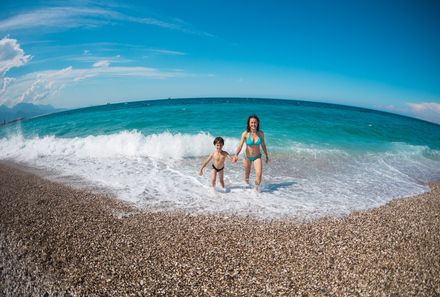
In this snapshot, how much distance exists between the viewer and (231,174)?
8.48 meters

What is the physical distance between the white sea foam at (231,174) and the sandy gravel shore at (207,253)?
2.76 ft

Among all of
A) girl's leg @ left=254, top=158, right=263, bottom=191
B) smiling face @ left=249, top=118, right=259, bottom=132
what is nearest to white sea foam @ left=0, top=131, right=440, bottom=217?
girl's leg @ left=254, top=158, right=263, bottom=191

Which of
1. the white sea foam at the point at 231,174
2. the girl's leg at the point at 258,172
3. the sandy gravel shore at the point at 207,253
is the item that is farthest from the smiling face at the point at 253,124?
the sandy gravel shore at the point at 207,253

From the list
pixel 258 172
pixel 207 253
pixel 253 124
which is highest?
pixel 253 124

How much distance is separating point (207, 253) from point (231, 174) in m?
4.75

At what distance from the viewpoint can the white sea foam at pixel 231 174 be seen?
6.16 m

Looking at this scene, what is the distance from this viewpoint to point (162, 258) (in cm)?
369

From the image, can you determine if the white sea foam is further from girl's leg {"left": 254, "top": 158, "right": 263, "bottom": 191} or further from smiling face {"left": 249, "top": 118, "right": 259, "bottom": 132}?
smiling face {"left": 249, "top": 118, "right": 259, "bottom": 132}

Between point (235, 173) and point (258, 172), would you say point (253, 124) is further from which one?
point (235, 173)

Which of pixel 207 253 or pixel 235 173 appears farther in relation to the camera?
pixel 235 173

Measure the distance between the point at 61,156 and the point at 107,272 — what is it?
964 cm

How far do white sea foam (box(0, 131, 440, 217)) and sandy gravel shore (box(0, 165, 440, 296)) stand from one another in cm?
84

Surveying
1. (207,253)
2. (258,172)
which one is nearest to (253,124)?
(258,172)

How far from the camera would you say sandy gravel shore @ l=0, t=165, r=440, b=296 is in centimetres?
314
